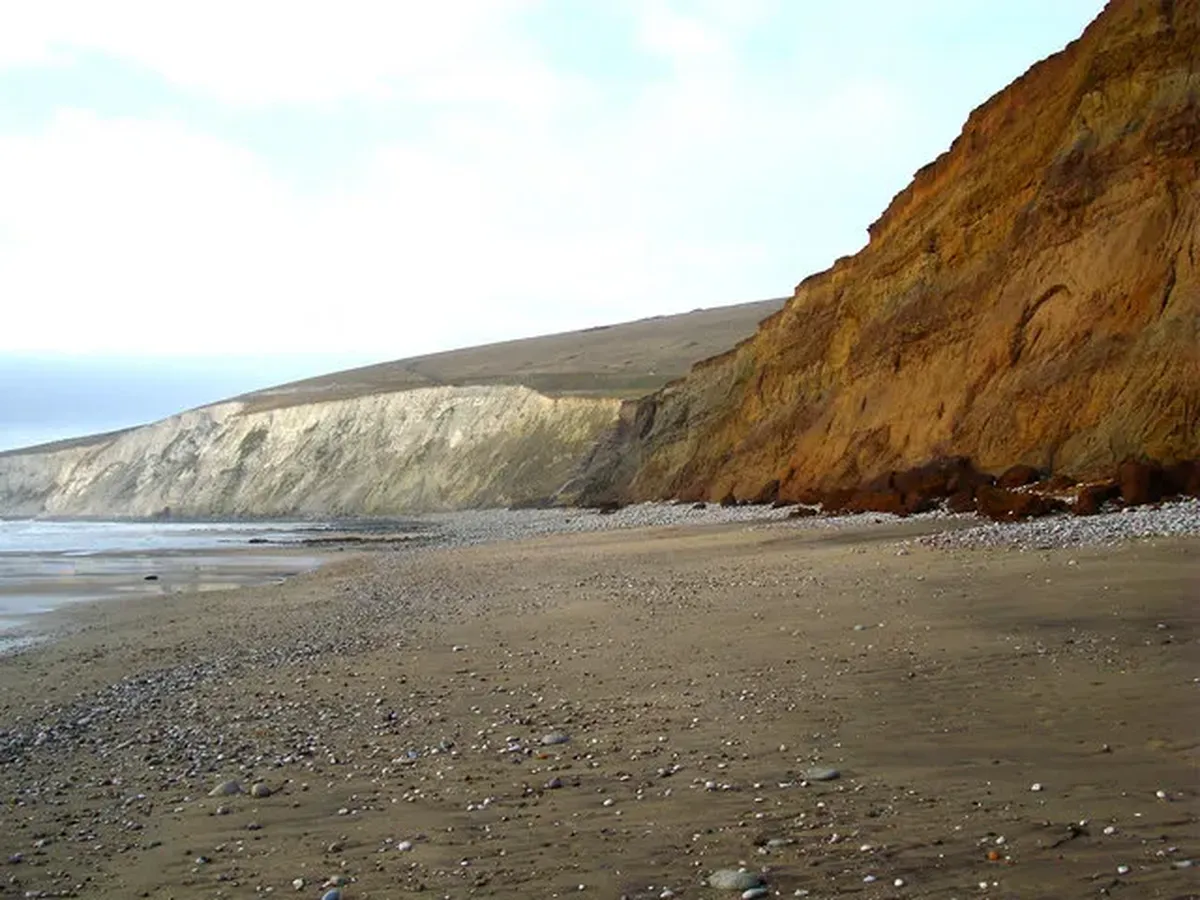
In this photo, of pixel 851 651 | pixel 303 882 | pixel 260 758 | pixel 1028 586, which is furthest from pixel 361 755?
pixel 1028 586

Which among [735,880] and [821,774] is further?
[821,774]

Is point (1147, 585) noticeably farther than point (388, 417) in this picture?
No

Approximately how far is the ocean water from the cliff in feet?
46.6

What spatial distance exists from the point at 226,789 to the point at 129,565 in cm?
2571

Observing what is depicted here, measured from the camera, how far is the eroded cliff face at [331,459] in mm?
61219

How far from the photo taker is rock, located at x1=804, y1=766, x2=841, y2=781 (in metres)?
6.13

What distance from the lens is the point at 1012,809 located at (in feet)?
17.9

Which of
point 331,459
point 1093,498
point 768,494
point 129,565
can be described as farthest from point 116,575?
point 331,459

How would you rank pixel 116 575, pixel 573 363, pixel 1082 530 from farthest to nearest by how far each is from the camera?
pixel 573 363 < pixel 116 575 < pixel 1082 530

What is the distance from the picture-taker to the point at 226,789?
7059 mm

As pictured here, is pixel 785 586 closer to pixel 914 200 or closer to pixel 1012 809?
pixel 1012 809

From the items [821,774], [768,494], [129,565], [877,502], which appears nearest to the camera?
[821,774]

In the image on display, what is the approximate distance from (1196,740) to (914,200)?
2620 cm

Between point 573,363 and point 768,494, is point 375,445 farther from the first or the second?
point 768,494
